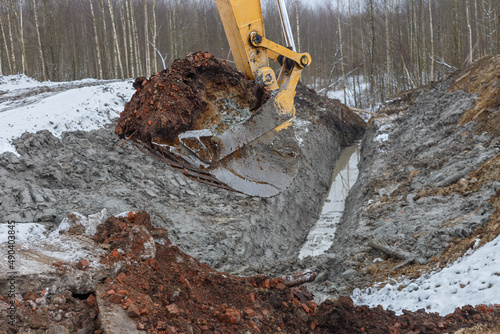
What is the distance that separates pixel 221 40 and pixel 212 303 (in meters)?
26.3

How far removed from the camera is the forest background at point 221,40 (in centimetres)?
2142

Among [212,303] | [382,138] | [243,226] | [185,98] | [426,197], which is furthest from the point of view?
[382,138]

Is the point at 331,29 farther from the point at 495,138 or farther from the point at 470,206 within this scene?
the point at 470,206

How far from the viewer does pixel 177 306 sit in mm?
3480

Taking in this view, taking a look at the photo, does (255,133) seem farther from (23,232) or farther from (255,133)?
(23,232)

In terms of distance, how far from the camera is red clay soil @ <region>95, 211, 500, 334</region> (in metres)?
3.32

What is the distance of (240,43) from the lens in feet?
17.4

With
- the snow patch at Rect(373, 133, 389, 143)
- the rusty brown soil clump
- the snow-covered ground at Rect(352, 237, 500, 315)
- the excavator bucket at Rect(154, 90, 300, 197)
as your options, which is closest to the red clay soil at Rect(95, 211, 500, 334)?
the rusty brown soil clump

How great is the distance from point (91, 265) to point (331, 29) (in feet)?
124

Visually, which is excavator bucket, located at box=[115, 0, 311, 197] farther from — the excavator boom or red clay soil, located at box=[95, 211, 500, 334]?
red clay soil, located at box=[95, 211, 500, 334]

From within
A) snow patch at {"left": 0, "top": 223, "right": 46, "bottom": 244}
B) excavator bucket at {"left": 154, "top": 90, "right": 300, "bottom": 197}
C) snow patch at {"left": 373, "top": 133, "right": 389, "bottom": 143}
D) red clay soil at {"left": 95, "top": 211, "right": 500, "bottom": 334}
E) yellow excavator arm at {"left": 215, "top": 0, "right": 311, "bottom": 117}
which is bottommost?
snow patch at {"left": 373, "top": 133, "right": 389, "bottom": 143}

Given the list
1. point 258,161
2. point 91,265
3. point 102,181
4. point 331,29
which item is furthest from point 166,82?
point 331,29

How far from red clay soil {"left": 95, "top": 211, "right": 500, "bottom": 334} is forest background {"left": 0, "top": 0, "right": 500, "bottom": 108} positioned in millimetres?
17739

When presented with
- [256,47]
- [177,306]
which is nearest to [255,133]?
[256,47]
